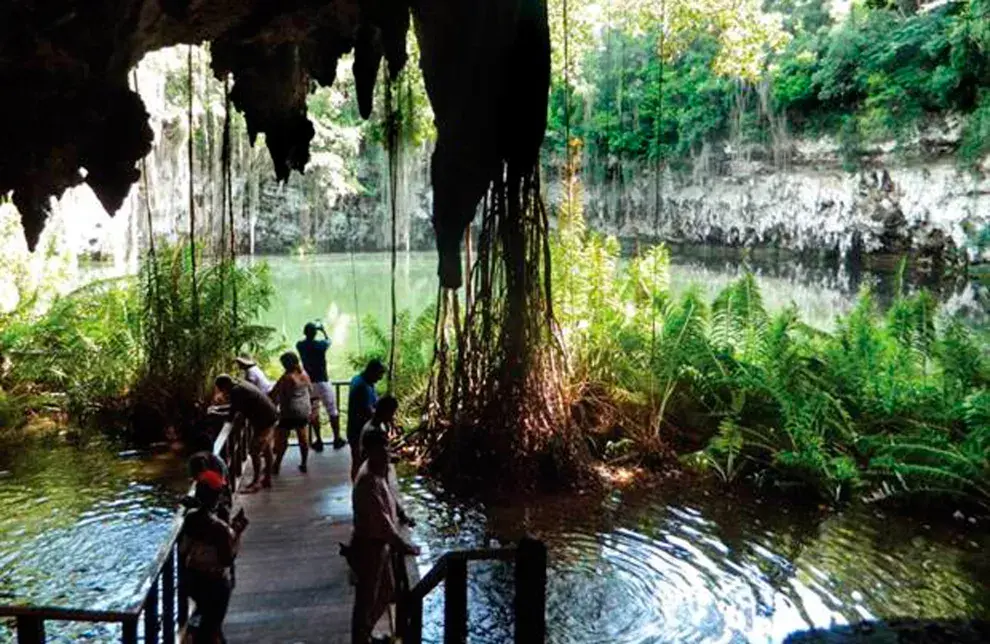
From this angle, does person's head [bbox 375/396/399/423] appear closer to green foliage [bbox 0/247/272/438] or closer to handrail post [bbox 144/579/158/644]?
handrail post [bbox 144/579/158/644]

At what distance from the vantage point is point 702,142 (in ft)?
123

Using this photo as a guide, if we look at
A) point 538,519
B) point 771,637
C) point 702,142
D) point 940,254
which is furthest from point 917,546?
point 702,142

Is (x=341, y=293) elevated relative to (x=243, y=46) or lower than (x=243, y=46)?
lower

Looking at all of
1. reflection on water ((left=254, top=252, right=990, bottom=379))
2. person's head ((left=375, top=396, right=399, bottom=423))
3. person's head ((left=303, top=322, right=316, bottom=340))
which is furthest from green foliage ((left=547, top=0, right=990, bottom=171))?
person's head ((left=375, top=396, right=399, bottom=423))

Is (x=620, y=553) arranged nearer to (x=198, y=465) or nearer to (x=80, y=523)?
(x=198, y=465)

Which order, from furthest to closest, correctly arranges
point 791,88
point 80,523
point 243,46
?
point 791,88, point 80,523, point 243,46

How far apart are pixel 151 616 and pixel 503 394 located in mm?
5655

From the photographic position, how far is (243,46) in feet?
26.6

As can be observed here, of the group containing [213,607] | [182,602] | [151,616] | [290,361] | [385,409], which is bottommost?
[182,602]

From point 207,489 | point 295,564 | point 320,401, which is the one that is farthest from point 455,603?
point 320,401

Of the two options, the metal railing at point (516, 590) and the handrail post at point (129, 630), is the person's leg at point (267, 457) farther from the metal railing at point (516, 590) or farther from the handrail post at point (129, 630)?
the handrail post at point (129, 630)

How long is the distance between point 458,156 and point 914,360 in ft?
29.7

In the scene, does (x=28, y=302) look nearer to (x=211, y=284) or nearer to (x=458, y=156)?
(x=211, y=284)

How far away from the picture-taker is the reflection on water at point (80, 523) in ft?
24.4
